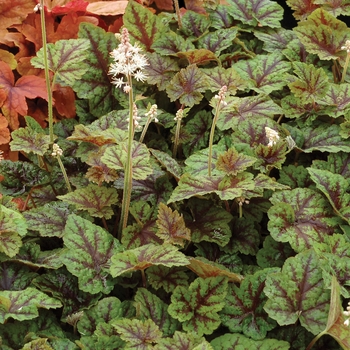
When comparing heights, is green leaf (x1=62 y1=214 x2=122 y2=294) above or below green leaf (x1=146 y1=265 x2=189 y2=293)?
above

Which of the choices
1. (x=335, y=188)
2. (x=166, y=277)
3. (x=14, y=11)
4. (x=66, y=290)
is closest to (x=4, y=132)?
(x=14, y=11)

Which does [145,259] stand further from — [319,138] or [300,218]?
[319,138]

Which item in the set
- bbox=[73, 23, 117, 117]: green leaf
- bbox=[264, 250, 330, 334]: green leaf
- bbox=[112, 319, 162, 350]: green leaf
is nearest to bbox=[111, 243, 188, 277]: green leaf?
bbox=[112, 319, 162, 350]: green leaf

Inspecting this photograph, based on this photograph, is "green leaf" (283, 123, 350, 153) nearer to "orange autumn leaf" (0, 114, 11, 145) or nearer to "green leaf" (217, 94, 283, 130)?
"green leaf" (217, 94, 283, 130)

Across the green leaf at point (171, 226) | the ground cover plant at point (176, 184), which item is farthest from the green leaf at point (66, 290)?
the green leaf at point (171, 226)

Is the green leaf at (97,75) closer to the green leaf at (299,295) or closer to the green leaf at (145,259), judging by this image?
the green leaf at (145,259)

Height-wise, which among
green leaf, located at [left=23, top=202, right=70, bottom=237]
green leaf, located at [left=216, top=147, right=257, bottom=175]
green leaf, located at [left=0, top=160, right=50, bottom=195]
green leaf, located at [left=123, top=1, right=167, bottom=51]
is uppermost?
green leaf, located at [left=123, top=1, right=167, bottom=51]

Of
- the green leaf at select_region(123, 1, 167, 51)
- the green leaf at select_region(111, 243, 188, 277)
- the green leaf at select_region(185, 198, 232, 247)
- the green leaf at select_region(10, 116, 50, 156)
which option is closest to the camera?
the green leaf at select_region(111, 243, 188, 277)
